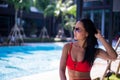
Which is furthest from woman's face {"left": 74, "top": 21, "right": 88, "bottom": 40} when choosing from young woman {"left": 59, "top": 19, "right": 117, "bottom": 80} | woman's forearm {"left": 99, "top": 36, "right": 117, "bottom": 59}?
woman's forearm {"left": 99, "top": 36, "right": 117, "bottom": 59}

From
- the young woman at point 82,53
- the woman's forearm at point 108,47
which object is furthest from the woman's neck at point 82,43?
the woman's forearm at point 108,47

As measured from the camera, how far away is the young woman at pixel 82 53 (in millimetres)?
1895

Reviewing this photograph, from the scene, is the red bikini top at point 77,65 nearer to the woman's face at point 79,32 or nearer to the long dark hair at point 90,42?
the long dark hair at point 90,42

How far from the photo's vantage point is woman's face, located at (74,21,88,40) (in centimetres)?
194

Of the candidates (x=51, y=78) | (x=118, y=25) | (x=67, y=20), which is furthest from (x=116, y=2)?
(x=118, y=25)

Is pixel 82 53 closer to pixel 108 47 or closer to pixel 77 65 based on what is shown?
pixel 77 65

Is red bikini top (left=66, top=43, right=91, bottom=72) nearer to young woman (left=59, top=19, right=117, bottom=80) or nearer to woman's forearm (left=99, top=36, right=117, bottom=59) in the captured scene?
young woman (left=59, top=19, right=117, bottom=80)

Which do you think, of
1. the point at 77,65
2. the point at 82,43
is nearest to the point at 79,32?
the point at 82,43

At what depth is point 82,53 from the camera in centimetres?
197

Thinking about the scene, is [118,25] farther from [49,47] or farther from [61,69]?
[61,69]

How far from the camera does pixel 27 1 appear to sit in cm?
2062

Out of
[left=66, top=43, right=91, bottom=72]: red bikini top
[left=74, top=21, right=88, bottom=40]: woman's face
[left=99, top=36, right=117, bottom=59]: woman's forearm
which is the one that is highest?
[left=74, top=21, right=88, bottom=40]: woman's face

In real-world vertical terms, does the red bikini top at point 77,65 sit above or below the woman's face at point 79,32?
below

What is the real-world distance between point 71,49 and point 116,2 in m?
7.60
